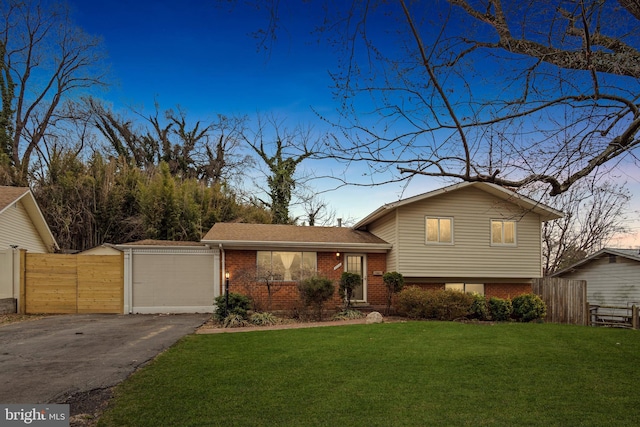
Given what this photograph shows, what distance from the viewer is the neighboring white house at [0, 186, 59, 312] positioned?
552 inches

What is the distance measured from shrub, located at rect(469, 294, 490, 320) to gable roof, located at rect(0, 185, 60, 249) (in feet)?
52.6

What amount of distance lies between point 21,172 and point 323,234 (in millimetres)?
15187

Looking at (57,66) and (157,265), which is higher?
(57,66)

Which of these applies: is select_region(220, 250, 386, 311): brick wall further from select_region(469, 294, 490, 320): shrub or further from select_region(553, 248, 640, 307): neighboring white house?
select_region(553, 248, 640, 307): neighboring white house

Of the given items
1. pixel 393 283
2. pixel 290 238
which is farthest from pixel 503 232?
pixel 290 238

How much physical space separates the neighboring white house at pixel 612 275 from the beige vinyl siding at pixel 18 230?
23.8 meters

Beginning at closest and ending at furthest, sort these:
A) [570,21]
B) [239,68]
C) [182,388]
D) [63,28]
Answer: [570,21], [182,388], [239,68], [63,28]

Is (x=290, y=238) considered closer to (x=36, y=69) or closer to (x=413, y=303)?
(x=413, y=303)

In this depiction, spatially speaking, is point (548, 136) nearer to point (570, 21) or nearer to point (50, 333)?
point (570, 21)

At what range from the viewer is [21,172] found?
822 inches

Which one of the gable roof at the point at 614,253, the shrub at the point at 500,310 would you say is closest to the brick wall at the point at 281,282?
the shrub at the point at 500,310

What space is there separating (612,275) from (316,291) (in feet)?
46.9

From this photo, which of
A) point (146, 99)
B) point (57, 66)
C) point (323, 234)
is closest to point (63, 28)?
point (57, 66)

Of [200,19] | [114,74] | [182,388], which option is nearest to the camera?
[200,19]
